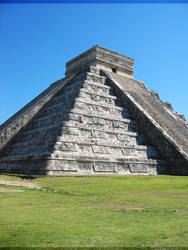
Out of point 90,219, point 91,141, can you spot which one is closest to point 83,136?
point 91,141

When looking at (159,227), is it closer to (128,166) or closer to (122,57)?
(128,166)

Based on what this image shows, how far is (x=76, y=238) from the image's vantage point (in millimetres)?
2965

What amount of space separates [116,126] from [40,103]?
5.58 meters

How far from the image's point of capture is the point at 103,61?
21188 mm

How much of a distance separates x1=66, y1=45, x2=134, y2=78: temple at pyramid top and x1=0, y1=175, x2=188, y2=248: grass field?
15.0 metres

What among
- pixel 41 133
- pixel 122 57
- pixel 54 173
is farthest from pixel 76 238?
pixel 122 57

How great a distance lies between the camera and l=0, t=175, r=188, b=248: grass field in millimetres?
2902

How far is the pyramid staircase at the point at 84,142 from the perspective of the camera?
10.5 metres

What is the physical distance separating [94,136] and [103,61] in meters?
10.5

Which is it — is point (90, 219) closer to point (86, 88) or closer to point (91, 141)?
point (91, 141)

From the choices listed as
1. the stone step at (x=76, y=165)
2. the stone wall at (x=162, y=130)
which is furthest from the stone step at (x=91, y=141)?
the stone wall at (x=162, y=130)

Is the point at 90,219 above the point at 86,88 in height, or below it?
below

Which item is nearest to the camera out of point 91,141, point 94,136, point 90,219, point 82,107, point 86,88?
point 90,219

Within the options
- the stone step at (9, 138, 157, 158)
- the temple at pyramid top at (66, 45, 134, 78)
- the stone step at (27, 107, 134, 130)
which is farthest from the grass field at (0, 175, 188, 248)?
the temple at pyramid top at (66, 45, 134, 78)
